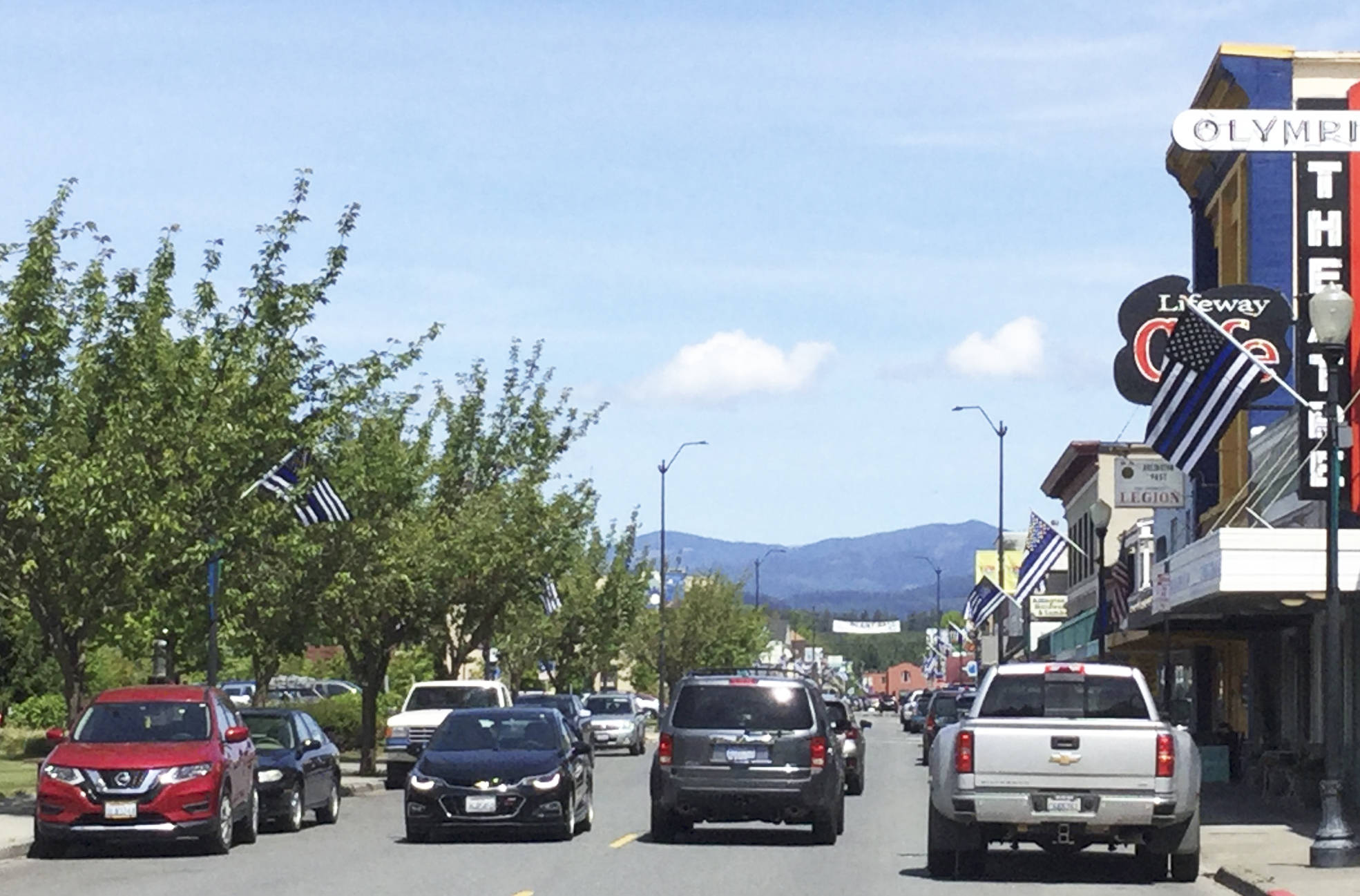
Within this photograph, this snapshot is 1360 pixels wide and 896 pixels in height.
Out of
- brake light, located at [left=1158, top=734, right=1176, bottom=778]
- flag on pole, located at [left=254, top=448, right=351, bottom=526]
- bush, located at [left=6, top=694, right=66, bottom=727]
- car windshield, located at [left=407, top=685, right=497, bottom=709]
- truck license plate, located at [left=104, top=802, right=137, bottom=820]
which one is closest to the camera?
brake light, located at [left=1158, top=734, right=1176, bottom=778]

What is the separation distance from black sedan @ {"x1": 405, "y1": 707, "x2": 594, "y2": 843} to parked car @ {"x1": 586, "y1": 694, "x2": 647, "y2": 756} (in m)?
30.4

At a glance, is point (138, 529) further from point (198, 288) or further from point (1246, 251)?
point (1246, 251)

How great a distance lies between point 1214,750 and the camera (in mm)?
40344

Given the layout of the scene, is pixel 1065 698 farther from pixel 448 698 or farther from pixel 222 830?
pixel 448 698

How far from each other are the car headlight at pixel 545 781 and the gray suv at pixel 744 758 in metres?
1.05

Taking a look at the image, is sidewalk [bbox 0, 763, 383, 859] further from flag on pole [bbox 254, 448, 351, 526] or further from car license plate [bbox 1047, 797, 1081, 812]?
car license plate [bbox 1047, 797, 1081, 812]

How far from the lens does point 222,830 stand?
22734mm

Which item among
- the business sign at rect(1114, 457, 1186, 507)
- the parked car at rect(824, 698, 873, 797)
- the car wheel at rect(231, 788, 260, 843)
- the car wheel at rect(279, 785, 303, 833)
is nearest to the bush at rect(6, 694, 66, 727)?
the business sign at rect(1114, 457, 1186, 507)

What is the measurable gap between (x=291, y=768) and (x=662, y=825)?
4839mm

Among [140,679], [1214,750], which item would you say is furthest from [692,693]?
[140,679]

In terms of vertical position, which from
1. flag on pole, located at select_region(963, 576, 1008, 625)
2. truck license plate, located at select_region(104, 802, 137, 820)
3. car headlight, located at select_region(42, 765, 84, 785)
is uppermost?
flag on pole, located at select_region(963, 576, 1008, 625)

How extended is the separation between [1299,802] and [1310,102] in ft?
42.1

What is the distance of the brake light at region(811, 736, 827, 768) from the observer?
924 inches

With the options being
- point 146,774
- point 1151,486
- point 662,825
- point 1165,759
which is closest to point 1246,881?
point 1165,759
